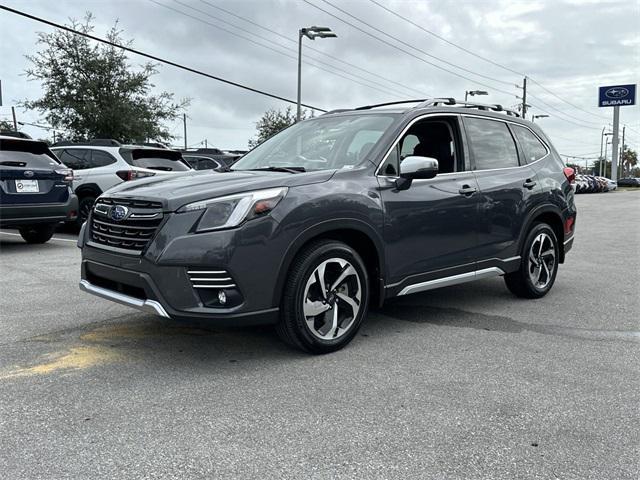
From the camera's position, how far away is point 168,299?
145 inches

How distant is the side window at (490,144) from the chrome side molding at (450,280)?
92 cm

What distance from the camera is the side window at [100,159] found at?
11015 millimetres

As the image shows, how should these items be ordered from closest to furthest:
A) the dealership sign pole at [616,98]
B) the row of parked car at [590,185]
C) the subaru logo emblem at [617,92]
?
the row of parked car at [590,185], the dealership sign pole at [616,98], the subaru logo emblem at [617,92]

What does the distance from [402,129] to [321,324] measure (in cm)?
167

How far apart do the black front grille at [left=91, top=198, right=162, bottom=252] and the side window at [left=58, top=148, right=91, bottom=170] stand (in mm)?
7655

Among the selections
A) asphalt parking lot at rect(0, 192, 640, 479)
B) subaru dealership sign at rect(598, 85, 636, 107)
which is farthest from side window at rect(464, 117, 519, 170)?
subaru dealership sign at rect(598, 85, 636, 107)

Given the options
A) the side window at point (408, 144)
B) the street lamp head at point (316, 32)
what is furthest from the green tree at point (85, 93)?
the side window at point (408, 144)

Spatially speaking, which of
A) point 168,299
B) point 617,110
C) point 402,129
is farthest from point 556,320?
point 617,110

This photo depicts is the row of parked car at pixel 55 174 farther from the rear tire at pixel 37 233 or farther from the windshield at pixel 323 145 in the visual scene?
the windshield at pixel 323 145

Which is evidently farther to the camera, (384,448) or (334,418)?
(334,418)

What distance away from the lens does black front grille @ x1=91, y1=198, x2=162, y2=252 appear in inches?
149

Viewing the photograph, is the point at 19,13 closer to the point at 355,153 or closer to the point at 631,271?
the point at 355,153

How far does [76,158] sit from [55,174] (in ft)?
8.14

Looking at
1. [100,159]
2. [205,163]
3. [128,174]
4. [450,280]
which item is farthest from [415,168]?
[205,163]
